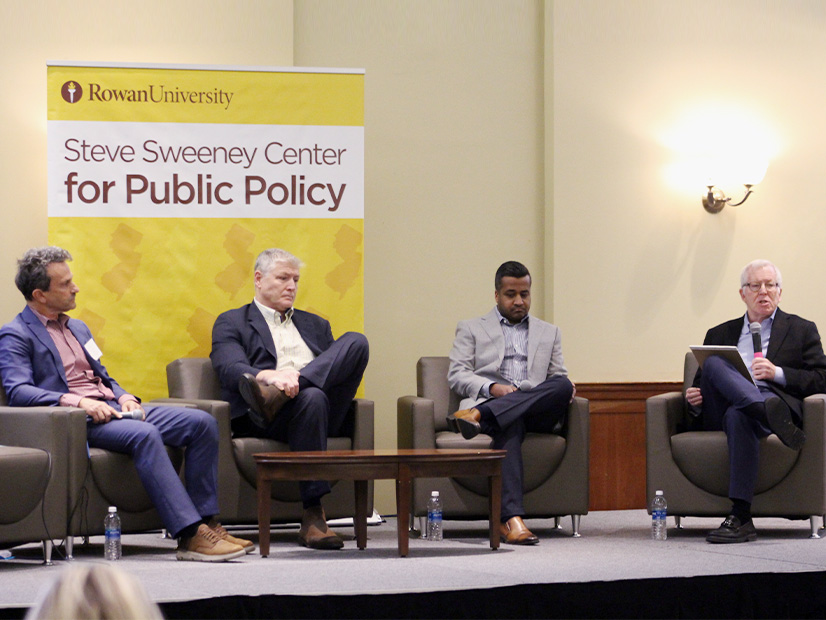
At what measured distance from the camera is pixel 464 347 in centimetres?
516

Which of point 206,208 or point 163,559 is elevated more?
point 206,208

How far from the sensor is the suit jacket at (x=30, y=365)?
423cm

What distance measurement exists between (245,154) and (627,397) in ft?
8.25

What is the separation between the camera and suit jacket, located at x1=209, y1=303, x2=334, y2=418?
4734mm

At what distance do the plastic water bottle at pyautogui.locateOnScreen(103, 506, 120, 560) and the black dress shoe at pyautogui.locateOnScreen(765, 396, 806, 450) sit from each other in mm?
2614

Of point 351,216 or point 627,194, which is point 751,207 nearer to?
point 627,194

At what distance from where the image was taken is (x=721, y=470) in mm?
4699

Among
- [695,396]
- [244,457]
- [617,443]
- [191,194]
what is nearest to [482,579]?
[244,457]

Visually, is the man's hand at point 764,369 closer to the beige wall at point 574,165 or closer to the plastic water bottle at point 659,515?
the plastic water bottle at point 659,515

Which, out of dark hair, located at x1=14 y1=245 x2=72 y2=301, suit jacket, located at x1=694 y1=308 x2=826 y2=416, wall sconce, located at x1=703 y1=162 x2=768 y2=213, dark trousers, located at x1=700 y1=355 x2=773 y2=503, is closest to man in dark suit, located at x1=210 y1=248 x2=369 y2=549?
dark hair, located at x1=14 y1=245 x2=72 y2=301

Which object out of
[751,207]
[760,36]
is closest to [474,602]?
[751,207]

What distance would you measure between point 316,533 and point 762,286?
2292mm

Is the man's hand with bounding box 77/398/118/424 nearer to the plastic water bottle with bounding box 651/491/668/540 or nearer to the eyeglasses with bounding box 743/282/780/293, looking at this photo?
the plastic water bottle with bounding box 651/491/668/540

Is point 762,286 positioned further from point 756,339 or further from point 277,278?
point 277,278
